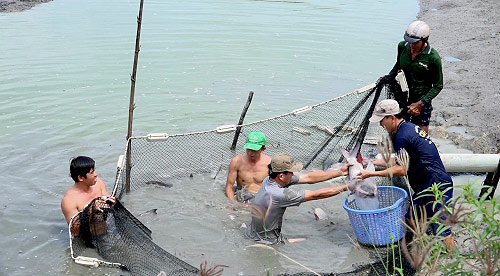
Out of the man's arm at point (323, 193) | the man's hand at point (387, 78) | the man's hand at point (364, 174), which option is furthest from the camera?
the man's hand at point (387, 78)

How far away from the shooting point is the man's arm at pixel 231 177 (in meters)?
6.67

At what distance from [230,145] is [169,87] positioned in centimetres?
383

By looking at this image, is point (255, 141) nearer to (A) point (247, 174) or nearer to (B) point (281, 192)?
(A) point (247, 174)

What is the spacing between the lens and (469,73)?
38.3 ft

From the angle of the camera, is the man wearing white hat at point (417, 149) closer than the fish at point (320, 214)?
Yes

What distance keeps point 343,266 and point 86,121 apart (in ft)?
17.9

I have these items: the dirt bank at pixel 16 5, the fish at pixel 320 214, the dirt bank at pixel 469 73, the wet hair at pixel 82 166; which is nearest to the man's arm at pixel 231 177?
the fish at pixel 320 214

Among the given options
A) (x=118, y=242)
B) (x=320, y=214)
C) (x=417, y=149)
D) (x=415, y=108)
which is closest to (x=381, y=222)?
(x=417, y=149)

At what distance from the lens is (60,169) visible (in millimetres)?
7719

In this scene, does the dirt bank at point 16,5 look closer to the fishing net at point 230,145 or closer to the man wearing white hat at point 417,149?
the fishing net at point 230,145

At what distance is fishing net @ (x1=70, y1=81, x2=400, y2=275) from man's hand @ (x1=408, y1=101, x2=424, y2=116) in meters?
0.39

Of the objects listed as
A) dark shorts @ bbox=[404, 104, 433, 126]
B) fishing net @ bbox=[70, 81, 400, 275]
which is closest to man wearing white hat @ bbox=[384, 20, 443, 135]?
dark shorts @ bbox=[404, 104, 433, 126]

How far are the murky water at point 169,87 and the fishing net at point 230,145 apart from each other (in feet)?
0.75

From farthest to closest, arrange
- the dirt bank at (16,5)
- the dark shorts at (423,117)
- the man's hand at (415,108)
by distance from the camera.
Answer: the dirt bank at (16,5) → the dark shorts at (423,117) → the man's hand at (415,108)
